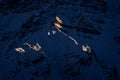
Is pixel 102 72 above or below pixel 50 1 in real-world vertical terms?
below

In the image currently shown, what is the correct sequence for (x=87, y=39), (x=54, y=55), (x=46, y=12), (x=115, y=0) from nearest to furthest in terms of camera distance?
(x=54, y=55), (x=87, y=39), (x=46, y=12), (x=115, y=0)

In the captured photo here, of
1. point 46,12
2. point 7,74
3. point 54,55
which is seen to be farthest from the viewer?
point 46,12

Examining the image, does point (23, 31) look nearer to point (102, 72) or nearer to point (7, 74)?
point (7, 74)

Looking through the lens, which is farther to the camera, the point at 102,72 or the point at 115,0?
the point at 115,0

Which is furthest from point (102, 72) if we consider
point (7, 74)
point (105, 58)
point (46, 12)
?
point (46, 12)

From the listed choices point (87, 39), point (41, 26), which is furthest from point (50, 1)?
point (87, 39)

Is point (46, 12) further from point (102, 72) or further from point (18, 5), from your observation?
point (102, 72)
